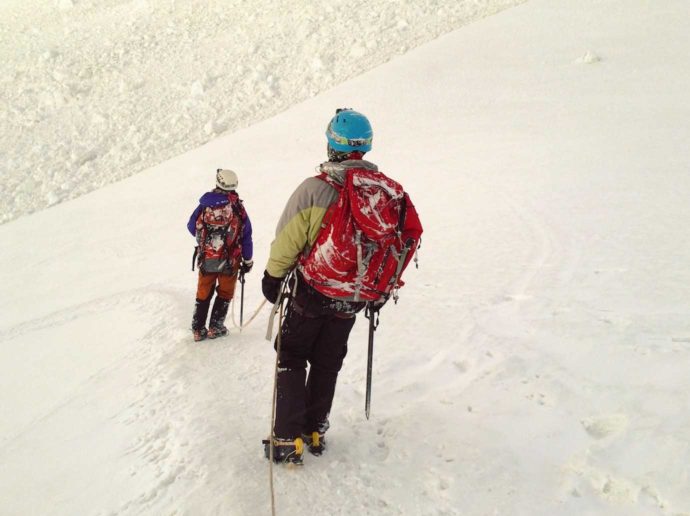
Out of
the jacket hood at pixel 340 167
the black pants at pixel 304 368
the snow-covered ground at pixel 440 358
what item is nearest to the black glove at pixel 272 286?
the black pants at pixel 304 368

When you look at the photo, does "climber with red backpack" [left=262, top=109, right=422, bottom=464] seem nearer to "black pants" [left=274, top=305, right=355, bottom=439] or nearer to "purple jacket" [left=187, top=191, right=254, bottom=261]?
"black pants" [left=274, top=305, right=355, bottom=439]

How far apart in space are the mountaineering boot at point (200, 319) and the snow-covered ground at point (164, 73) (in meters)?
15.3

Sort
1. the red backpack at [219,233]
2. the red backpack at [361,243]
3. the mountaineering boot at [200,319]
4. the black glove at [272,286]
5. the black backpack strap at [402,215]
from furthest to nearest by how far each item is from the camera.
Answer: the mountaineering boot at [200,319] < the red backpack at [219,233] < the black glove at [272,286] < the black backpack strap at [402,215] < the red backpack at [361,243]

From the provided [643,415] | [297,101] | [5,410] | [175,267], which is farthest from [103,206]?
[643,415]

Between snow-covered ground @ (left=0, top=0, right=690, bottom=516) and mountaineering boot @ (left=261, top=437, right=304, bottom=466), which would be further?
mountaineering boot @ (left=261, top=437, right=304, bottom=466)

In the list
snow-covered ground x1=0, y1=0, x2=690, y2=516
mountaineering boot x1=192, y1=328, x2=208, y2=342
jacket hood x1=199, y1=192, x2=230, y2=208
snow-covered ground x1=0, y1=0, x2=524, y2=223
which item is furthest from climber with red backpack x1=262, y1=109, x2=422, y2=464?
snow-covered ground x1=0, y1=0, x2=524, y2=223

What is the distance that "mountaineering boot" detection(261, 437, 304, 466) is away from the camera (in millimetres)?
3277

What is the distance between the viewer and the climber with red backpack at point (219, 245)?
17.7 ft

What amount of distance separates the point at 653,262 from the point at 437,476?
16.4 ft

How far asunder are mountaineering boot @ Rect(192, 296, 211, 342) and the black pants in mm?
2677

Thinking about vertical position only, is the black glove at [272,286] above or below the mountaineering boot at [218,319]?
above

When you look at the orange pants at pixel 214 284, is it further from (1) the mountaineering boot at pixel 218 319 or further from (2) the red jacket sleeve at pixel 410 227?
(2) the red jacket sleeve at pixel 410 227

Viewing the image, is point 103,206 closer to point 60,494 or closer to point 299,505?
point 60,494

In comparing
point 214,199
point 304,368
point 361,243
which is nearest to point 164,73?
point 214,199
